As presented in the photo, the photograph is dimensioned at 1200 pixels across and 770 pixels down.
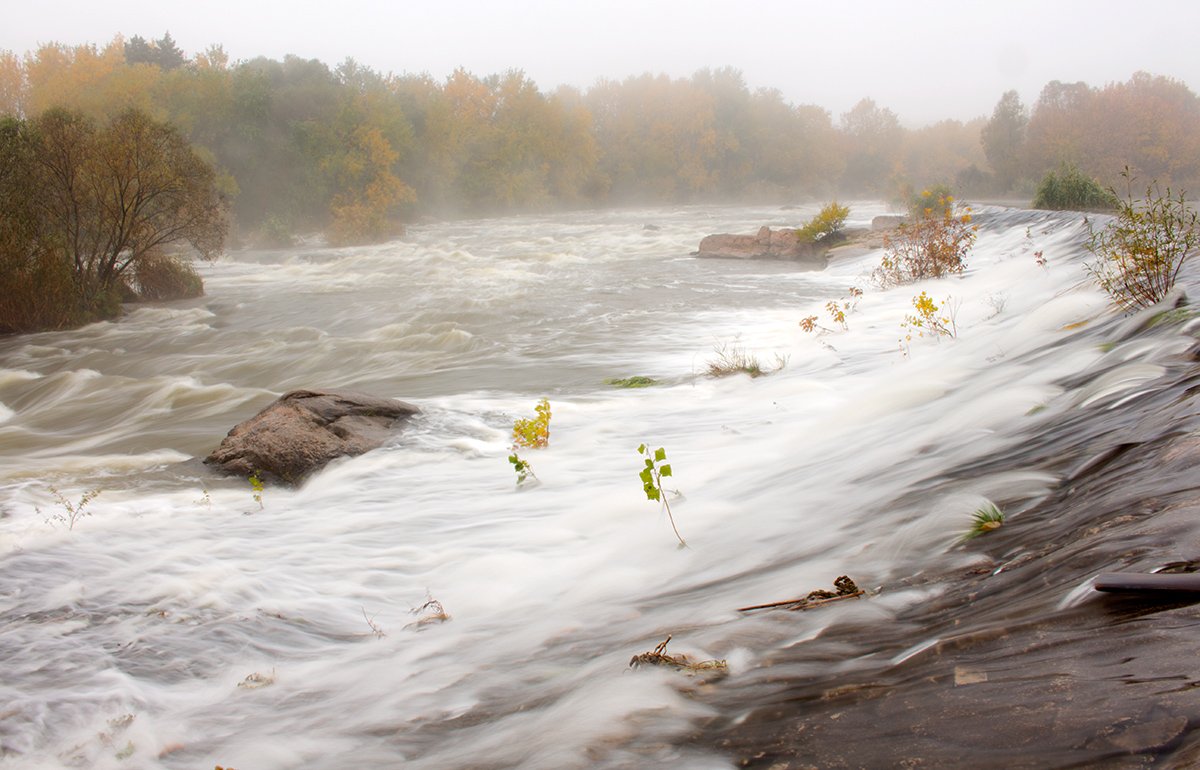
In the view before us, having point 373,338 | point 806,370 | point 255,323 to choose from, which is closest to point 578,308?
point 373,338

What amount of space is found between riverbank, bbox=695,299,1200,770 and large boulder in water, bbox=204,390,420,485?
213 inches

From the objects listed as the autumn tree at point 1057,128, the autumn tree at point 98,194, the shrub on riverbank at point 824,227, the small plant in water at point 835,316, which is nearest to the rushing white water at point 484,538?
the small plant in water at point 835,316

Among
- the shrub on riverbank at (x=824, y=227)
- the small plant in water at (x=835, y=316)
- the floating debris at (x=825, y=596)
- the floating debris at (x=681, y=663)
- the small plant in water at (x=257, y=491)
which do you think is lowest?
the small plant in water at (x=257, y=491)

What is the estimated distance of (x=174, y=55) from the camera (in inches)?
2660

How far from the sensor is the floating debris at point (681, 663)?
109 inches

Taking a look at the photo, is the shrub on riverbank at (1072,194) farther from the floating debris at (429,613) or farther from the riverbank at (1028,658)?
the floating debris at (429,613)

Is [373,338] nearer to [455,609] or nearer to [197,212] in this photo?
[197,212]

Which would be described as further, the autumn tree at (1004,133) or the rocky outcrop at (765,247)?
the autumn tree at (1004,133)

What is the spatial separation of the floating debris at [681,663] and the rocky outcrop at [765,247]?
80.4ft

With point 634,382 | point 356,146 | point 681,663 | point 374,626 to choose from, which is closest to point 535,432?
point 634,382

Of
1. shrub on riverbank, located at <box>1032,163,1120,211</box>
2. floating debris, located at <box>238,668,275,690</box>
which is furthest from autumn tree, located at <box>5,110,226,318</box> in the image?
shrub on riverbank, located at <box>1032,163,1120,211</box>

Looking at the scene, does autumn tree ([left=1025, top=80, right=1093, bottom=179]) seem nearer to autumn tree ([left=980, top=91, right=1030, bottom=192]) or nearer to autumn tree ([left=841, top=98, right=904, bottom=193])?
autumn tree ([left=980, top=91, right=1030, bottom=192])

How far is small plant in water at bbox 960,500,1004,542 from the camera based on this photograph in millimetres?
3334

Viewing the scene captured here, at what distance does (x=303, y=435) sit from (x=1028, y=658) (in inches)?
252
